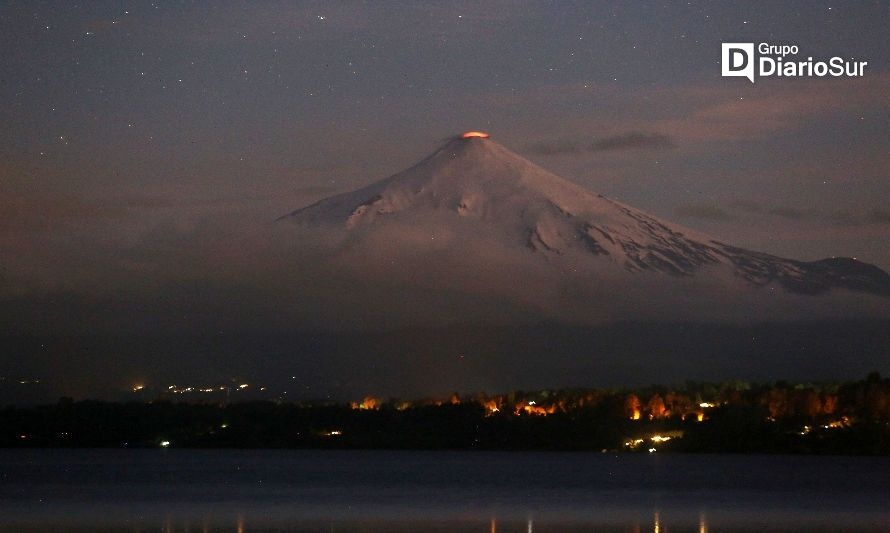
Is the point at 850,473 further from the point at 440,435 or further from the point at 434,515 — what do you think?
the point at 440,435

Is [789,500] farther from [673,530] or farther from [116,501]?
[116,501]

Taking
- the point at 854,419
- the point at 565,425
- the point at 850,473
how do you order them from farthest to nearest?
1. the point at 565,425
2. the point at 854,419
3. the point at 850,473

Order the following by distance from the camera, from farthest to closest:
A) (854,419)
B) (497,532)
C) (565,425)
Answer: (565,425)
(854,419)
(497,532)

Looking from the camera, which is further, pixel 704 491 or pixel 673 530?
→ pixel 704 491

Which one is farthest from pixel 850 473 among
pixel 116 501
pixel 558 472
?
pixel 116 501

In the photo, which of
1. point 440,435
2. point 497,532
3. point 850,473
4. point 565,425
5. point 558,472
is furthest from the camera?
point 440,435

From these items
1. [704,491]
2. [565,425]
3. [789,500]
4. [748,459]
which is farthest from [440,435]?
[789,500]
